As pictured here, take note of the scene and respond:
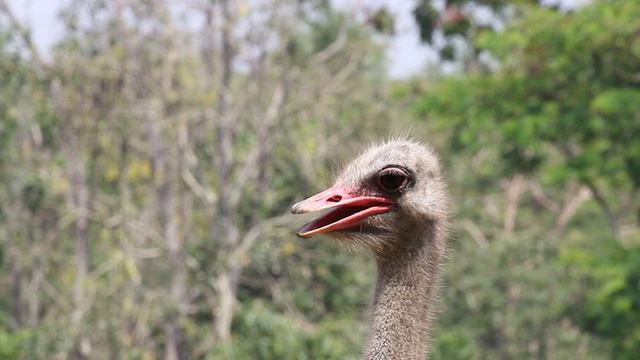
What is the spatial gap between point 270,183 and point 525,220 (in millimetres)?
11787

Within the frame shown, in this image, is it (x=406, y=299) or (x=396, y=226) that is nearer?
(x=406, y=299)

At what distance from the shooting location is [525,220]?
28938 mm

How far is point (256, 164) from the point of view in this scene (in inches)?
745

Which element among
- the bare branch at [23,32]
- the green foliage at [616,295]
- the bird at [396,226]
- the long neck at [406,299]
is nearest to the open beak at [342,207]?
the bird at [396,226]

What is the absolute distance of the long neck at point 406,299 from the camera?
353 cm

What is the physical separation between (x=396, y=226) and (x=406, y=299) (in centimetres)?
24

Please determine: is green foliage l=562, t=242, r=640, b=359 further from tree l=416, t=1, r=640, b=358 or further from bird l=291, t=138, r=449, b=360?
bird l=291, t=138, r=449, b=360

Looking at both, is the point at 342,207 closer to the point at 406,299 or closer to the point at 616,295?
the point at 406,299

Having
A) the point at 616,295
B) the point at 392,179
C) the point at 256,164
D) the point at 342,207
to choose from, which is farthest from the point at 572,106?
the point at 342,207

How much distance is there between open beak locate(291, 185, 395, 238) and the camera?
141 inches

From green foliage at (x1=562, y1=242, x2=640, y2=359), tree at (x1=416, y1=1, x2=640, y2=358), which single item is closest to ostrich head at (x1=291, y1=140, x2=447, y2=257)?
tree at (x1=416, y1=1, x2=640, y2=358)

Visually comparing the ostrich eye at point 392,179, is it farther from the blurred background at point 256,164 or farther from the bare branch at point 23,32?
the bare branch at point 23,32

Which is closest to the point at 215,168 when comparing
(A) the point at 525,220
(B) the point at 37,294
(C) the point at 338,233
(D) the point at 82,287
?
(D) the point at 82,287

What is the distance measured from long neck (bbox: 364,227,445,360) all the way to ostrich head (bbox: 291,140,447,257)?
1.5 inches
